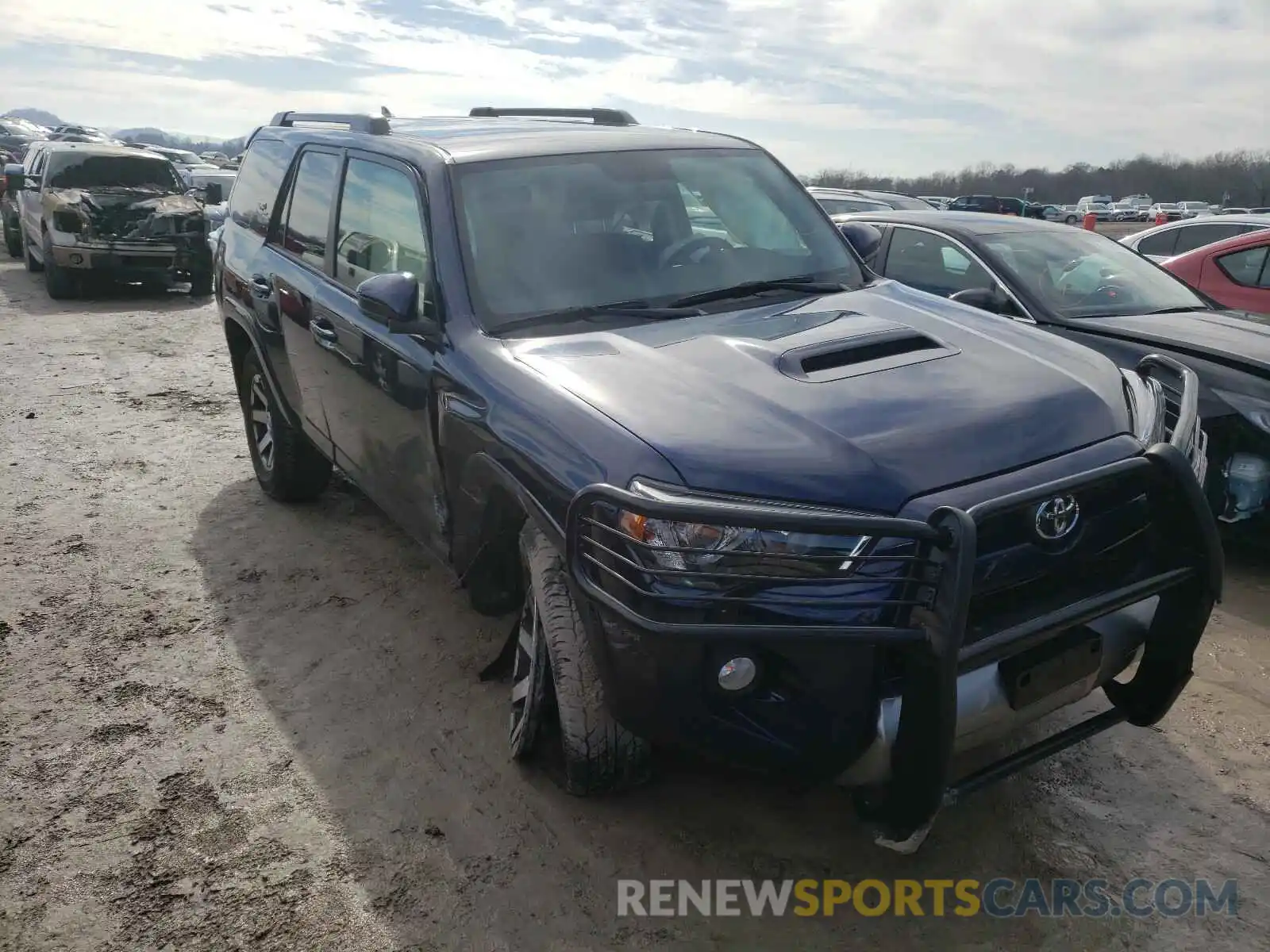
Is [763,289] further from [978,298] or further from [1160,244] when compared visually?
[1160,244]

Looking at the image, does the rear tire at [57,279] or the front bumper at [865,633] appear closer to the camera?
the front bumper at [865,633]

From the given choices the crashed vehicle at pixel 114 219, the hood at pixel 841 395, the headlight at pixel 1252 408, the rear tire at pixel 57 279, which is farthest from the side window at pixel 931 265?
the rear tire at pixel 57 279

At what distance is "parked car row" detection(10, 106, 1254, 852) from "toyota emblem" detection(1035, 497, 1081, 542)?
0.05ft

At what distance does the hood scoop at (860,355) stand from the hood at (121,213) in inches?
499

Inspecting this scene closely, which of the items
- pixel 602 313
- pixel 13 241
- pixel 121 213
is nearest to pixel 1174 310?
pixel 602 313

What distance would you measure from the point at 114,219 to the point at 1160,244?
39.0 feet

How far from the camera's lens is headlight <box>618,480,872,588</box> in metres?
2.32

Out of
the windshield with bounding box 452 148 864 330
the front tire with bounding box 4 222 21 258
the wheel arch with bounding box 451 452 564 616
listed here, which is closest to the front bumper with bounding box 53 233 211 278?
the front tire with bounding box 4 222 21 258

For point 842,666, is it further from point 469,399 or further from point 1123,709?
point 469,399

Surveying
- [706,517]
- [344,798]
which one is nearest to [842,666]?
[706,517]

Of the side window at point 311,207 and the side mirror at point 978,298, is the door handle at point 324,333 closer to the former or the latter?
the side window at point 311,207

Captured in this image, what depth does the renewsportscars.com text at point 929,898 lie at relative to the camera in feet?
8.75

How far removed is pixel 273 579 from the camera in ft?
16.0

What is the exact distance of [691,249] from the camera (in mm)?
3742
